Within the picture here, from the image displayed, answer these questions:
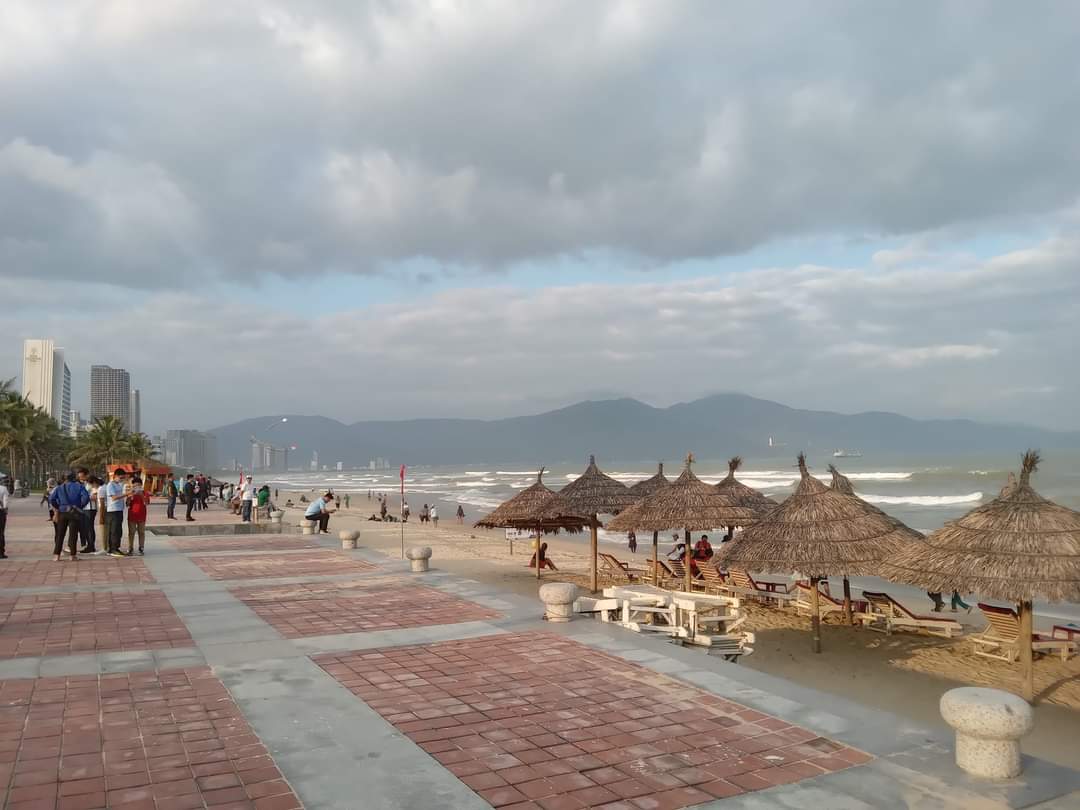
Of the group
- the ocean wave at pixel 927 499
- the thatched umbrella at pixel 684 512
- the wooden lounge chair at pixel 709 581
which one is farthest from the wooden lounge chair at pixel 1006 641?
the ocean wave at pixel 927 499

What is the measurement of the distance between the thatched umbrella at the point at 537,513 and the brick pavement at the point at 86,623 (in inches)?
276

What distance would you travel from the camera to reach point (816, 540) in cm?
1159

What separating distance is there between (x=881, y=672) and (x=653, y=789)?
765 cm

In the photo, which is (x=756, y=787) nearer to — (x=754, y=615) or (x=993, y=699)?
(x=993, y=699)

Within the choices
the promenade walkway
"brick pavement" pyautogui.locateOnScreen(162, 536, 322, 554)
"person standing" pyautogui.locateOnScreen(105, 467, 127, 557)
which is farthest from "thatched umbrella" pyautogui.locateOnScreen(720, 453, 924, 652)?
"person standing" pyautogui.locateOnScreen(105, 467, 127, 557)

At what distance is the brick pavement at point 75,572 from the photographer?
11482 millimetres

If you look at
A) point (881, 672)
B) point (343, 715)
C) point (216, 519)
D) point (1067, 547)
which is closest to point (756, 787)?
point (343, 715)

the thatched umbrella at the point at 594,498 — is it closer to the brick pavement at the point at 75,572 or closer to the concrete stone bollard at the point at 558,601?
the concrete stone bollard at the point at 558,601

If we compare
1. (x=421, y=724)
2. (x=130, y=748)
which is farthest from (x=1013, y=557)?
(x=130, y=748)

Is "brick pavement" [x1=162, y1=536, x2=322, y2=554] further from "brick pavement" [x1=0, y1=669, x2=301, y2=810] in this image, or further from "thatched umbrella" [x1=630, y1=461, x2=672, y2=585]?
"brick pavement" [x1=0, y1=669, x2=301, y2=810]

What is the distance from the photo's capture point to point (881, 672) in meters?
10.5

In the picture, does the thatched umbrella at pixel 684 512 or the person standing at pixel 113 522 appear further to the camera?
the person standing at pixel 113 522

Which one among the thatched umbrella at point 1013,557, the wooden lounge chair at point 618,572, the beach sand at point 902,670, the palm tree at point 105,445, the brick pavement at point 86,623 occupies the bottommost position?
the beach sand at point 902,670

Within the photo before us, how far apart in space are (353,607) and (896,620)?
341 inches
